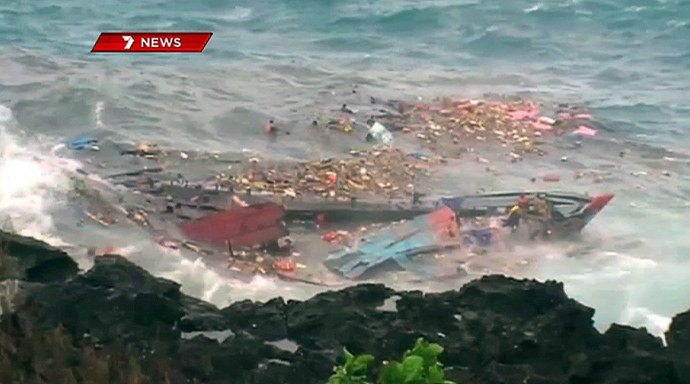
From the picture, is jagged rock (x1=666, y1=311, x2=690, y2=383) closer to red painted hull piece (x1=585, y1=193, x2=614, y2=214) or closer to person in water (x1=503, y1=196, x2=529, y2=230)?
person in water (x1=503, y1=196, x2=529, y2=230)

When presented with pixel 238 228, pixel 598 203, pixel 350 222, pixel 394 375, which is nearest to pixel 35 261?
pixel 238 228

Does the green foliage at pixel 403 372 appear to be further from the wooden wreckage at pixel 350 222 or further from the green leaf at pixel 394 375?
the wooden wreckage at pixel 350 222

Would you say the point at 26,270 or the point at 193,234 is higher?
the point at 26,270

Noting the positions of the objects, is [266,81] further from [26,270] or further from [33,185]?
[26,270]

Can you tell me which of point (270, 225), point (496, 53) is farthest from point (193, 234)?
point (496, 53)

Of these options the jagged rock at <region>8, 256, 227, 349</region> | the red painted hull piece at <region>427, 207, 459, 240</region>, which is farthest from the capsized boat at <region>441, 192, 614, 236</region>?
the jagged rock at <region>8, 256, 227, 349</region>
